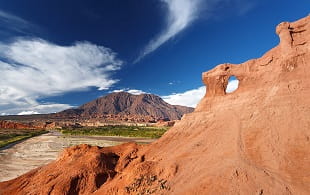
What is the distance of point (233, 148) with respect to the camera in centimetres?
1966

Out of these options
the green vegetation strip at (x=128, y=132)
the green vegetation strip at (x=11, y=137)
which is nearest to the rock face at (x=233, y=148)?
the green vegetation strip at (x=11, y=137)

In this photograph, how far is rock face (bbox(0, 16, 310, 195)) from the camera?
16688 millimetres

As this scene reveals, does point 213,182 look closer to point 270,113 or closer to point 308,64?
point 270,113

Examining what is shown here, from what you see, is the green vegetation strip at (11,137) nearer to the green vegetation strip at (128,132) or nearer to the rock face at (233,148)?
the green vegetation strip at (128,132)

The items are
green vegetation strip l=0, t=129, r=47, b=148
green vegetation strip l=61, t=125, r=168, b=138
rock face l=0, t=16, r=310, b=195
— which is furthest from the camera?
green vegetation strip l=61, t=125, r=168, b=138

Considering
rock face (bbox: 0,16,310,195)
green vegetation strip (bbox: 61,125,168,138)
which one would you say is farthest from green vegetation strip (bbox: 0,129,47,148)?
rock face (bbox: 0,16,310,195)

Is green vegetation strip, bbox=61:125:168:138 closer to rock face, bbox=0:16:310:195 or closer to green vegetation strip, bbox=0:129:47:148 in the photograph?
green vegetation strip, bbox=0:129:47:148

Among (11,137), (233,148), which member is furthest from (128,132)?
(233,148)

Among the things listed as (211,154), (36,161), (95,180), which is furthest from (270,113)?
(36,161)

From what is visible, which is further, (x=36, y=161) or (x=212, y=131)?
(x=36, y=161)

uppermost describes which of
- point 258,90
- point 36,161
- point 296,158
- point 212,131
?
point 258,90

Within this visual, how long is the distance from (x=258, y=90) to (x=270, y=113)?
9.28ft

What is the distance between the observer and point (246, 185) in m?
15.8

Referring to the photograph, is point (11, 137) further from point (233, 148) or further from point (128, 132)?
point (233, 148)
